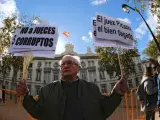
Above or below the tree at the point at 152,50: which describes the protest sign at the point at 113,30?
below

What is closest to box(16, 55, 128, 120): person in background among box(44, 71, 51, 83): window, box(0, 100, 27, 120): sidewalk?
box(0, 100, 27, 120): sidewalk

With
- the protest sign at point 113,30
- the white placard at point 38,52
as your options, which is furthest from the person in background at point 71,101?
the protest sign at point 113,30

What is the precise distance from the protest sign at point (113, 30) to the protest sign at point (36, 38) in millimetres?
809

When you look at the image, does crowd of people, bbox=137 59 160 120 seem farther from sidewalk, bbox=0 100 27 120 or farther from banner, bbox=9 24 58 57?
sidewalk, bbox=0 100 27 120

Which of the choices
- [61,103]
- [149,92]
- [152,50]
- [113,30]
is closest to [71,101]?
[61,103]

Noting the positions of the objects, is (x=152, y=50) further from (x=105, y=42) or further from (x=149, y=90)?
(x=105, y=42)

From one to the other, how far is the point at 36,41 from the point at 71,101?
1339 mm

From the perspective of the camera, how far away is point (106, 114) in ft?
11.5

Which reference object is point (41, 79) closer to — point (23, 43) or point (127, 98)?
point (127, 98)

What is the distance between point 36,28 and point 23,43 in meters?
0.40

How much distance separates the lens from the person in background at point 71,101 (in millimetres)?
3305

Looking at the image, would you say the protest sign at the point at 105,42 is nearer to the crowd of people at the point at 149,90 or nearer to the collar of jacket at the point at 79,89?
the collar of jacket at the point at 79,89

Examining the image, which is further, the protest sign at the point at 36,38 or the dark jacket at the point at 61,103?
the protest sign at the point at 36,38

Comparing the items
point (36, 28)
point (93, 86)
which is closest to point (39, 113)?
point (93, 86)
